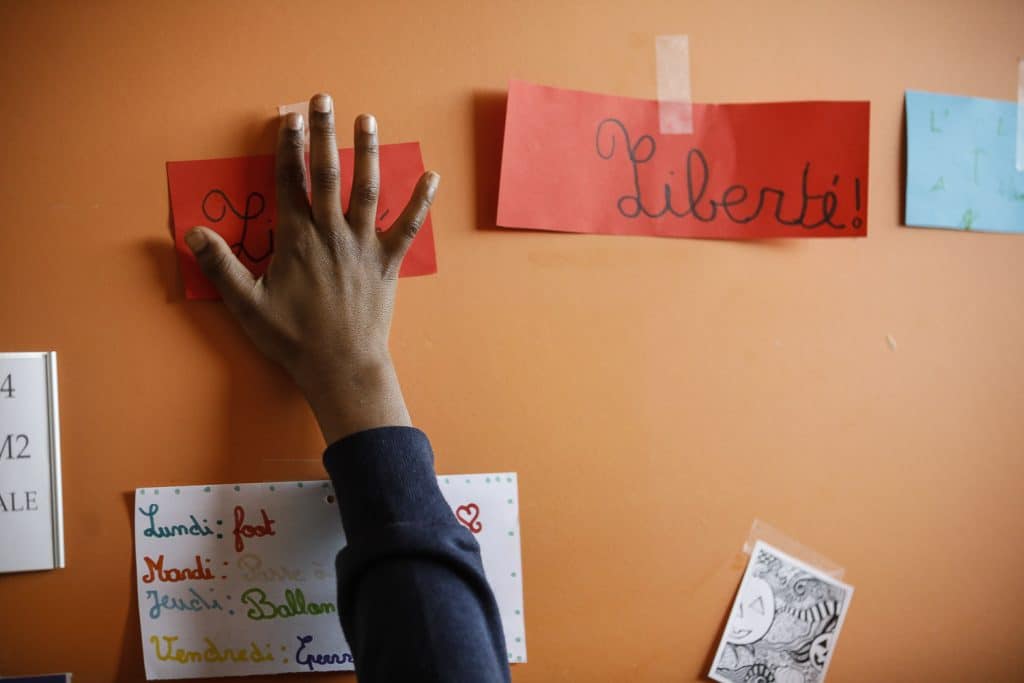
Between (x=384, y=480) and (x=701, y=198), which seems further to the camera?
(x=701, y=198)

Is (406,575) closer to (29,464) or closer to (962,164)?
(29,464)

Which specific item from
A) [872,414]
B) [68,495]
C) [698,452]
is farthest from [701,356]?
[68,495]

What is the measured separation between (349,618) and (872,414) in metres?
0.59

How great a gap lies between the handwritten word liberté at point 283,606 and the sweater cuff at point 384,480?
146mm

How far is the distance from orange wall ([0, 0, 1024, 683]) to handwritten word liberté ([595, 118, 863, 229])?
0.12 feet

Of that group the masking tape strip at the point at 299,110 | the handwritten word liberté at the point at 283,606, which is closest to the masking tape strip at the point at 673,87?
the masking tape strip at the point at 299,110

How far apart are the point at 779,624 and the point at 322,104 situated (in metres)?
0.71

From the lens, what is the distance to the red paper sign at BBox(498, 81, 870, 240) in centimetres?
68

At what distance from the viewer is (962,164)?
29.6 inches

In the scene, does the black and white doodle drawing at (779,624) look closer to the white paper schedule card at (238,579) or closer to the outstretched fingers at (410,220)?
the white paper schedule card at (238,579)

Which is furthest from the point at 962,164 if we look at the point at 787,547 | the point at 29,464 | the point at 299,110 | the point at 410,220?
the point at 29,464

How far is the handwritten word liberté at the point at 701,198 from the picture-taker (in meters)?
0.70

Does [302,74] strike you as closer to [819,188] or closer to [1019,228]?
[819,188]

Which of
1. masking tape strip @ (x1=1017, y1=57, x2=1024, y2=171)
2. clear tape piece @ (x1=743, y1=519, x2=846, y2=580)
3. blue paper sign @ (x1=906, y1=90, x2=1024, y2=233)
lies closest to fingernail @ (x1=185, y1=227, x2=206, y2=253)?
clear tape piece @ (x1=743, y1=519, x2=846, y2=580)
